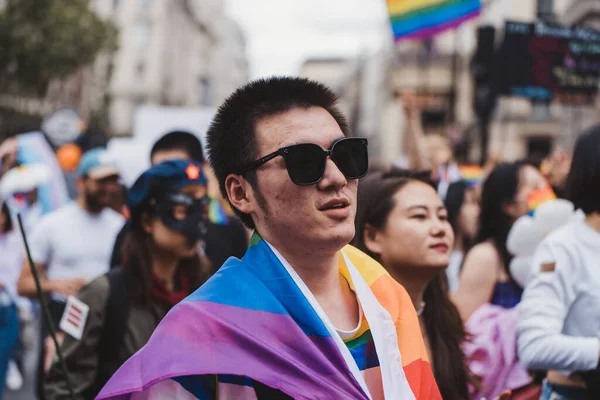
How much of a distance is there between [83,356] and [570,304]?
6.35ft

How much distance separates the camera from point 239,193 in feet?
7.09

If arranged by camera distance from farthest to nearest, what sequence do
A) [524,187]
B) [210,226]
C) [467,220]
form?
[467,220] → [524,187] → [210,226]

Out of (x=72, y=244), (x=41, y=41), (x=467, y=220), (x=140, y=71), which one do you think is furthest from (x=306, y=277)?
(x=140, y=71)

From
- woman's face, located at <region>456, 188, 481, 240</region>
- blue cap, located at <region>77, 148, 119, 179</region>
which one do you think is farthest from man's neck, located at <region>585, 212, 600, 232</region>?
blue cap, located at <region>77, 148, 119, 179</region>

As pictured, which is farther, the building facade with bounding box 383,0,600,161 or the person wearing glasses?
the building facade with bounding box 383,0,600,161

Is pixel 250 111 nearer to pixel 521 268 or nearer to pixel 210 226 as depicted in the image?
pixel 521 268

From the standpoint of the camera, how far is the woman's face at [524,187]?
15.5ft

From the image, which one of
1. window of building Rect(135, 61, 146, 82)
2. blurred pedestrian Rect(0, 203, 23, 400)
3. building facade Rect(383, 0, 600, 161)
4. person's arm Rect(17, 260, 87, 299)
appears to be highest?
window of building Rect(135, 61, 146, 82)

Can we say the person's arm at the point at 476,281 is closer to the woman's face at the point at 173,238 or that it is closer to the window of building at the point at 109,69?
the woman's face at the point at 173,238

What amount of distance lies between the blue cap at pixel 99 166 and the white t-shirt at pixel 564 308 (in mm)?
2989

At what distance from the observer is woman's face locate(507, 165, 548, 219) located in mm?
4715

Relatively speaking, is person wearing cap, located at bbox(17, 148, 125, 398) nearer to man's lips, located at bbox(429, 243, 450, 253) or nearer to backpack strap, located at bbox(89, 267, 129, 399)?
backpack strap, located at bbox(89, 267, 129, 399)

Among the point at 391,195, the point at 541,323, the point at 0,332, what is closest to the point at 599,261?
the point at 541,323

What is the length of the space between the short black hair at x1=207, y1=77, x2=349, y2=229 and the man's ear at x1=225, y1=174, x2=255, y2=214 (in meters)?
0.02
